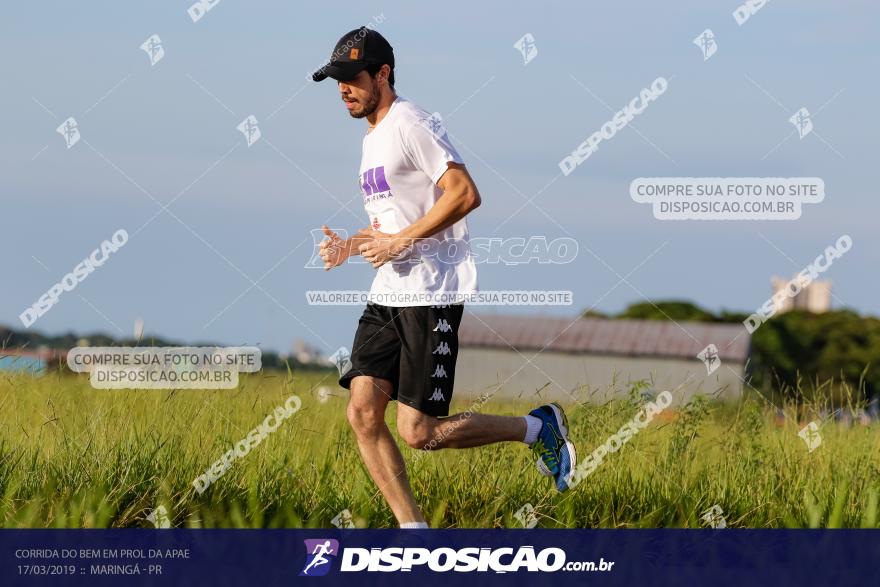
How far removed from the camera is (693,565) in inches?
243

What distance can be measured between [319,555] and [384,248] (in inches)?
62.2

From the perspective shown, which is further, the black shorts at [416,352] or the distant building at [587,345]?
the distant building at [587,345]

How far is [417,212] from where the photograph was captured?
598 cm

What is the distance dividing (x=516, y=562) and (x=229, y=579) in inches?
56.2

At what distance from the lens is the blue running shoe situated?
6582mm

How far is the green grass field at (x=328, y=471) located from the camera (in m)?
6.29

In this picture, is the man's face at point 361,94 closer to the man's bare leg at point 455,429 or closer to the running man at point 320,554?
the man's bare leg at point 455,429

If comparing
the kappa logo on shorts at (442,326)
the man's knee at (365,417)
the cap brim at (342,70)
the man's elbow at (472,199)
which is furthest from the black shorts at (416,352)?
the cap brim at (342,70)

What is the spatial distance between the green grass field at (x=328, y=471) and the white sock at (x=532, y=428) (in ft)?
0.85

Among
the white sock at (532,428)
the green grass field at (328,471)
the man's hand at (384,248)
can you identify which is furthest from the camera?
the white sock at (532,428)

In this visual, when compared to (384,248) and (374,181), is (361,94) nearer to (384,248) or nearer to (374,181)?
(374,181)

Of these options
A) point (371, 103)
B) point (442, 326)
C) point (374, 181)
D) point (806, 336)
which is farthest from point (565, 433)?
point (806, 336)

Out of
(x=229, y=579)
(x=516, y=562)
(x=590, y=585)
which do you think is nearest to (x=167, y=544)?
(x=229, y=579)

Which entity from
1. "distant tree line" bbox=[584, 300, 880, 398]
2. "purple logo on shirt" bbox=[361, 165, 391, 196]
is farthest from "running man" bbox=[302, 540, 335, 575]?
"distant tree line" bbox=[584, 300, 880, 398]
